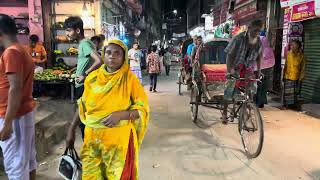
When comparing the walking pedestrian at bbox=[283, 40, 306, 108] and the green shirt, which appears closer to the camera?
the green shirt

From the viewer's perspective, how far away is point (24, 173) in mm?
3652

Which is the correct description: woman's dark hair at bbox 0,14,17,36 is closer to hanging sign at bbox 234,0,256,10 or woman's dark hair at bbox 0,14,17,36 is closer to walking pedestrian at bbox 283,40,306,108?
walking pedestrian at bbox 283,40,306,108

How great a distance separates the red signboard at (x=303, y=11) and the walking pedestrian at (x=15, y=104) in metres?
7.59

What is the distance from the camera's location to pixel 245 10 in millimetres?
16500

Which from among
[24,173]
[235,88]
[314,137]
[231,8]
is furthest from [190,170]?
[231,8]

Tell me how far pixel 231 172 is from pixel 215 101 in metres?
2.54

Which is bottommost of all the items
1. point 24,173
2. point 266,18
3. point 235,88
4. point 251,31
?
point 24,173

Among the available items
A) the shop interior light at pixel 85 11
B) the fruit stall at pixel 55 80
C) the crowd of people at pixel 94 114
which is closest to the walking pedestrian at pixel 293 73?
the fruit stall at pixel 55 80

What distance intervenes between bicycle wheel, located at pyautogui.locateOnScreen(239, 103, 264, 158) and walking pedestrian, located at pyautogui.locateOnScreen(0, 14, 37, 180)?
3.23m

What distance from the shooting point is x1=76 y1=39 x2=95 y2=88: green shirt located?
5.01 meters

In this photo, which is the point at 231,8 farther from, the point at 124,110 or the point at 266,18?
the point at 124,110

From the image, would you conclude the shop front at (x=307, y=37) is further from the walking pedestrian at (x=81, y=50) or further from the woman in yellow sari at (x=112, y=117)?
A: the woman in yellow sari at (x=112, y=117)

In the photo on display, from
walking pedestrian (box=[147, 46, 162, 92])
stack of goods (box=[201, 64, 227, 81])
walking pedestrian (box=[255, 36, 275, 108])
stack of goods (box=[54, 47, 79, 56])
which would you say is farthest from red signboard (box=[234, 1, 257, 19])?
stack of goods (box=[54, 47, 79, 56])

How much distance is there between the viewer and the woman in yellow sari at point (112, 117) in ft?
9.84
